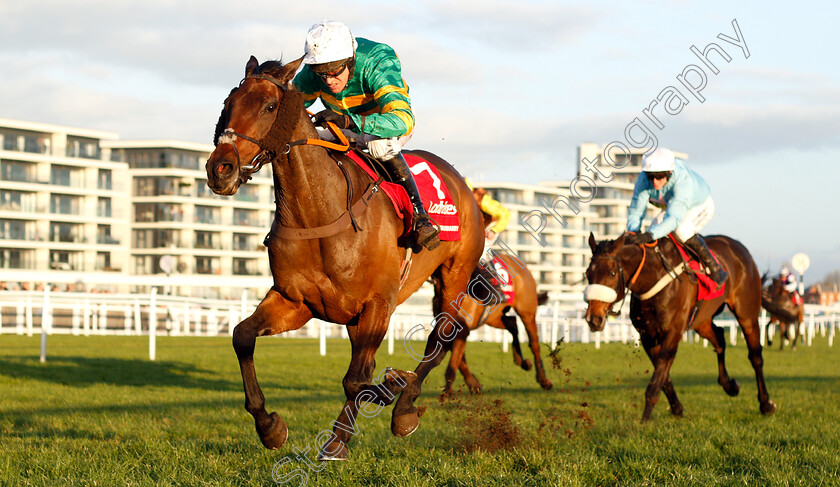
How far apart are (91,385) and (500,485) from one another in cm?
723

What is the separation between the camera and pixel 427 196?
4980mm

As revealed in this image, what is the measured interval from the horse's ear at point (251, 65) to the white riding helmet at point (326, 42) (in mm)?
488

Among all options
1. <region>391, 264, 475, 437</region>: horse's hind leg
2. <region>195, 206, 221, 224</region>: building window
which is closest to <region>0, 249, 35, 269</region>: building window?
<region>195, 206, 221, 224</region>: building window

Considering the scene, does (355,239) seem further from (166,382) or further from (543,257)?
(543,257)

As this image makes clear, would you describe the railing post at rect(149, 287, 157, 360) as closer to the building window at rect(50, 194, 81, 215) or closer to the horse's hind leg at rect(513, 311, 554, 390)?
the horse's hind leg at rect(513, 311, 554, 390)

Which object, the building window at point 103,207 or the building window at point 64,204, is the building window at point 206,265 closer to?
the building window at point 103,207

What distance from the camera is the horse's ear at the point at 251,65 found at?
3901 mm

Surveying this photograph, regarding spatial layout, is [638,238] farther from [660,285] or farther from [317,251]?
[317,251]

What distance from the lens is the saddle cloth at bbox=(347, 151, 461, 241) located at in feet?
15.3

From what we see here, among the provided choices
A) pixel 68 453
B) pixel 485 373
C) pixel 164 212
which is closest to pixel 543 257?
pixel 164 212

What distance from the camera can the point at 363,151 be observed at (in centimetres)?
473

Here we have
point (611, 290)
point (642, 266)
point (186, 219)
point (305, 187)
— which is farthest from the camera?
point (186, 219)

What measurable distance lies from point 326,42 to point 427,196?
3.64 ft

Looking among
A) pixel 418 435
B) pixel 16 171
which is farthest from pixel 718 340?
pixel 16 171
